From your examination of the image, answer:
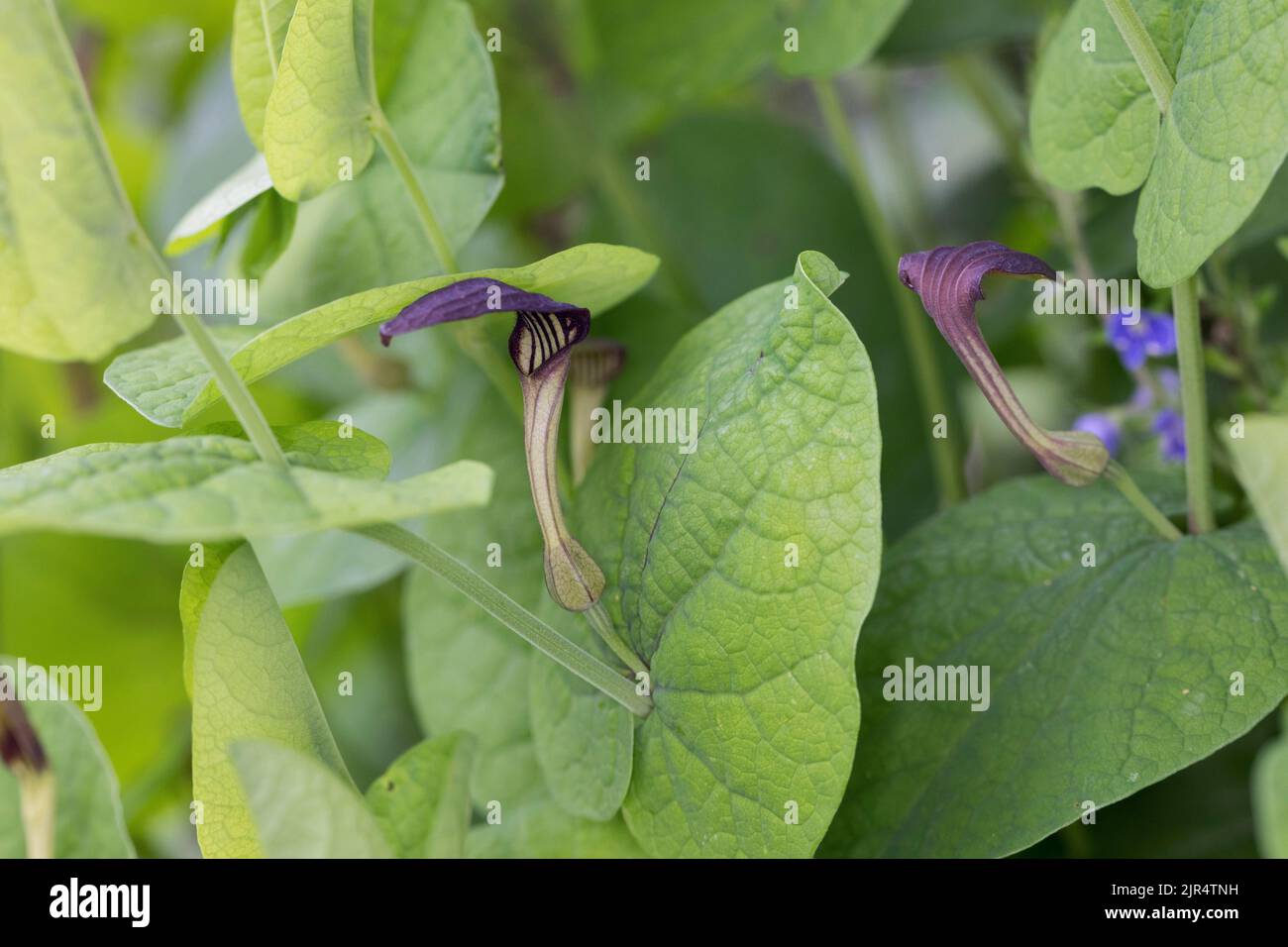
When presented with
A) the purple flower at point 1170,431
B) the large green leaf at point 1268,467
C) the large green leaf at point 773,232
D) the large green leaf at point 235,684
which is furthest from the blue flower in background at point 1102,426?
the large green leaf at point 235,684

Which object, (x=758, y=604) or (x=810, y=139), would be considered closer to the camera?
(x=758, y=604)

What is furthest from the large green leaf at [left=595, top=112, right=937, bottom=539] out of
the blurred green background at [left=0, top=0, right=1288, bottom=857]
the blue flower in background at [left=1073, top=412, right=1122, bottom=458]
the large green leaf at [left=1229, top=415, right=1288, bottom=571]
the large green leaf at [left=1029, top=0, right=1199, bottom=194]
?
the large green leaf at [left=1229, top=415, right=1288, bottom=571]

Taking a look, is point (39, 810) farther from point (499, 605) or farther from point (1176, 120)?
point (1176, 120)

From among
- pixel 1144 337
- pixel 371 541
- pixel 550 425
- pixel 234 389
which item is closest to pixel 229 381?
pixel 234 389

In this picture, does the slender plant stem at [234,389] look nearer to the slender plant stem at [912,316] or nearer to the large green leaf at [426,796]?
the large green leaf at [426,796]

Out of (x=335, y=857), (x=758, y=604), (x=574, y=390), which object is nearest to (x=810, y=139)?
(x=574, y=390)

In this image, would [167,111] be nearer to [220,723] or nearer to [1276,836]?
[220,723]

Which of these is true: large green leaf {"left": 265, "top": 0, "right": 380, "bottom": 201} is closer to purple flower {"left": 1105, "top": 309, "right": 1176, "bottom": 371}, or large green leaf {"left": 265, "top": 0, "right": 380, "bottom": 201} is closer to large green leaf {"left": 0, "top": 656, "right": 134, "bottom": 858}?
large green leaf {"left": 0, "top": 656, "right": 134, "bottom": 858}
